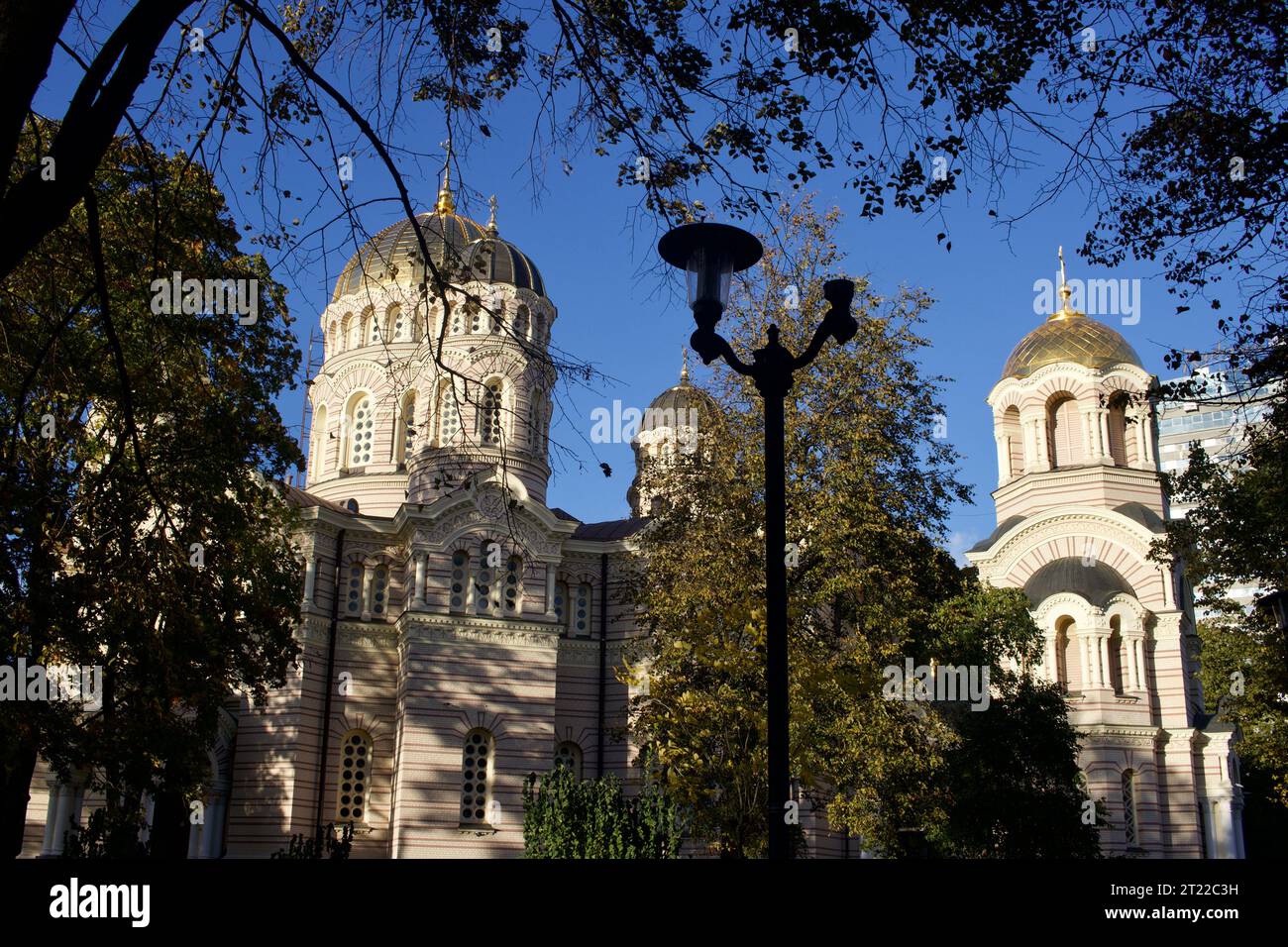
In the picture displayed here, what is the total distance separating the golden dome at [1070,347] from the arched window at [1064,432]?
132 centimetres

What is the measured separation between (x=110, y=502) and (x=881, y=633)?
10.9 m

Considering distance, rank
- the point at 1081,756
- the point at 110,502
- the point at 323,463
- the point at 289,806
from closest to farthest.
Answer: the point at 110,502 < the point at 289,806 < the point at 1081,756 < the point at 323,463

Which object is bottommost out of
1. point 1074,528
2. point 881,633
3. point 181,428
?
point 881,633

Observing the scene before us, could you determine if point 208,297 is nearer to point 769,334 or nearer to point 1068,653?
point 769,334

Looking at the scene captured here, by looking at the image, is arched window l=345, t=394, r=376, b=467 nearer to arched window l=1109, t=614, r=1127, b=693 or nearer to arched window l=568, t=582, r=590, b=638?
arched window l=568, t=582, r=590, b=638

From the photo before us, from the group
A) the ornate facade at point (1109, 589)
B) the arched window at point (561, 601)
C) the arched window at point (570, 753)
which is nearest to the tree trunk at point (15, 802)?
the arched window at point (570, 753)

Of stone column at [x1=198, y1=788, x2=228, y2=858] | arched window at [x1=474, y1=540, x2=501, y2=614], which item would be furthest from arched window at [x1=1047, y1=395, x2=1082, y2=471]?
stone column at [x1=198, y1=788, x2=228, y2=858]

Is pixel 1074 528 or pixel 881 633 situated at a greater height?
pixel 1074 528

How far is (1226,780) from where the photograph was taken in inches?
1363

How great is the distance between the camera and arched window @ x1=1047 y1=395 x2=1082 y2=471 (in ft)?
125

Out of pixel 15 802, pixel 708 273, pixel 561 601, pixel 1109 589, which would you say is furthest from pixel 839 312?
pixel 1109 589

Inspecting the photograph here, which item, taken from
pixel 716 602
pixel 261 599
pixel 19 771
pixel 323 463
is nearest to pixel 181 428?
pixel 261 599
